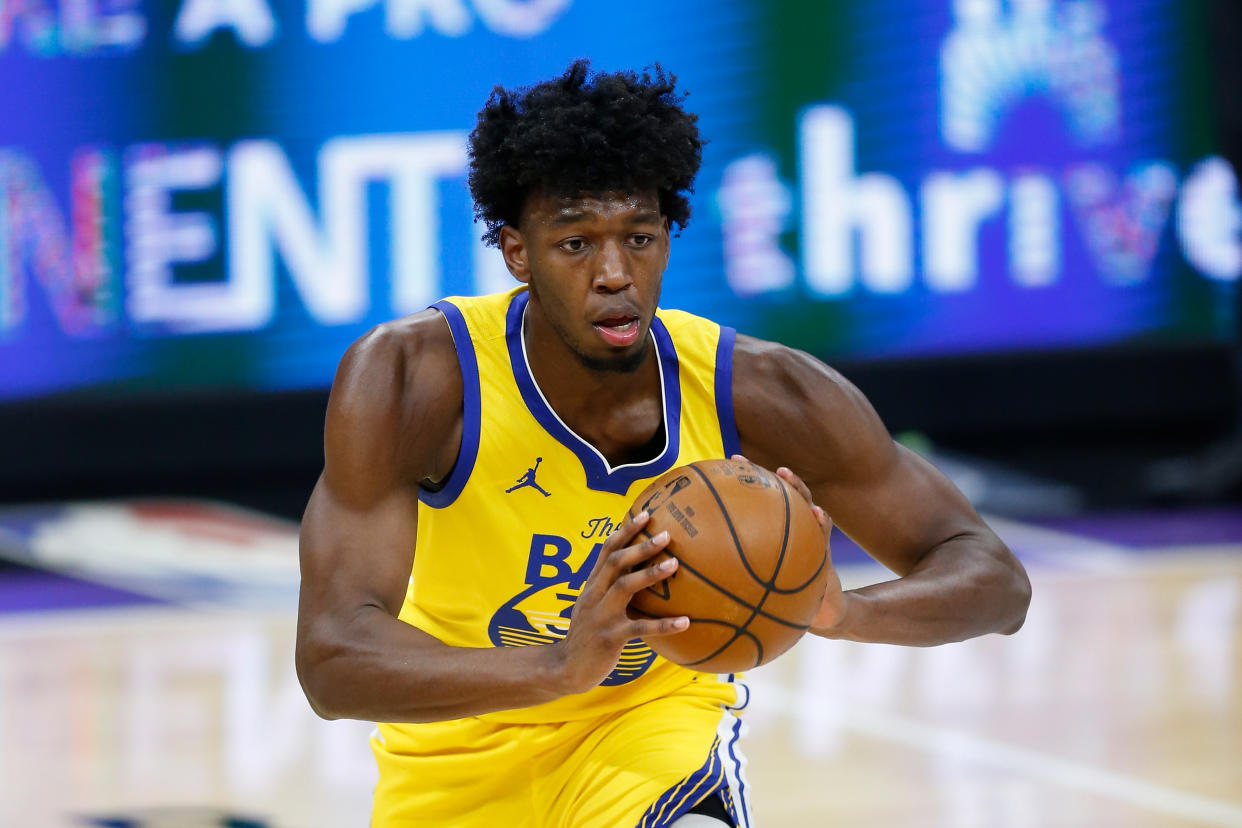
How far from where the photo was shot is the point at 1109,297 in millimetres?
8617

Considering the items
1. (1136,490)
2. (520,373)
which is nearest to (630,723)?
(520,373)

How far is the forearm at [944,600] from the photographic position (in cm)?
257

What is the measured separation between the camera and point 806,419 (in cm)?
283

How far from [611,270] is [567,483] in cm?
42

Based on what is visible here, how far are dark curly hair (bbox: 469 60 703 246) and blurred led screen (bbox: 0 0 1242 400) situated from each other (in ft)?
16.5

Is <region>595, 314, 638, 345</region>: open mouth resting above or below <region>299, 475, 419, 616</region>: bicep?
above

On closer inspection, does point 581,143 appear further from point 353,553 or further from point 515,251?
point 353,553

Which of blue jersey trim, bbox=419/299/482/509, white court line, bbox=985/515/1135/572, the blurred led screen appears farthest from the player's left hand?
the blurred led screen

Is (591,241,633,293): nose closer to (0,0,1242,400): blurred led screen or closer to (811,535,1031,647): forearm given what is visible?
(811,535,1031,647): forearm

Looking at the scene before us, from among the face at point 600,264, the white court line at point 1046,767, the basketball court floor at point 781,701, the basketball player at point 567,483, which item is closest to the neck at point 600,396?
the basketball player at point 567,483

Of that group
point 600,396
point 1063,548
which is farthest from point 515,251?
point 1063,548

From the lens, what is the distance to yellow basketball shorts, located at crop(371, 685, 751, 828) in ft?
8.79

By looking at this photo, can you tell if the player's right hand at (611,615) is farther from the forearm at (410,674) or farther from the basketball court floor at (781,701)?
the basketball court floor at (781,701)

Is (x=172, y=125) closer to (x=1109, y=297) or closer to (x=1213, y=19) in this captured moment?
(x=1109, y=297)
